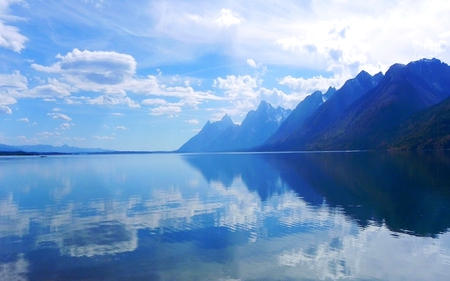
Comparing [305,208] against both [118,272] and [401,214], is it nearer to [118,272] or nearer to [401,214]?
[401,214]

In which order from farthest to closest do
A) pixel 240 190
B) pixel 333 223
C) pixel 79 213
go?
1. pixel 240 190
2. pixel 79 213
3. pixel 333 223

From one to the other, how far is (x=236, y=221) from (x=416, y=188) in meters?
40.6

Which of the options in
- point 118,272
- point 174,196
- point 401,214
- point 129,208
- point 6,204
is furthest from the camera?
point 174,196

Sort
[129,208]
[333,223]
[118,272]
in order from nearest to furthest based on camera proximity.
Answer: [118,272], [333,223], [129,208]

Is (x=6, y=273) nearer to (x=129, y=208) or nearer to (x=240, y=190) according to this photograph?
(x=129, y=208)

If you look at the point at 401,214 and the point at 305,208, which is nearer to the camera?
the point at 401,214

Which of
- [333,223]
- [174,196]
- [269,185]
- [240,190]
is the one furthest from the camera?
[269,185]

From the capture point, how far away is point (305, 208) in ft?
159

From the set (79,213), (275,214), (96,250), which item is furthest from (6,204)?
(275,214)

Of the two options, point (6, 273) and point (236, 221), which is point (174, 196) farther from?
point (6, 273)

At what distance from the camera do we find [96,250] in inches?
1191

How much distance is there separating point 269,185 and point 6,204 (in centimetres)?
4818

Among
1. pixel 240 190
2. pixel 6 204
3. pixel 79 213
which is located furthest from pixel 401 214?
pixel 6 204

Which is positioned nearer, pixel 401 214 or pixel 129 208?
pixel 401 214
